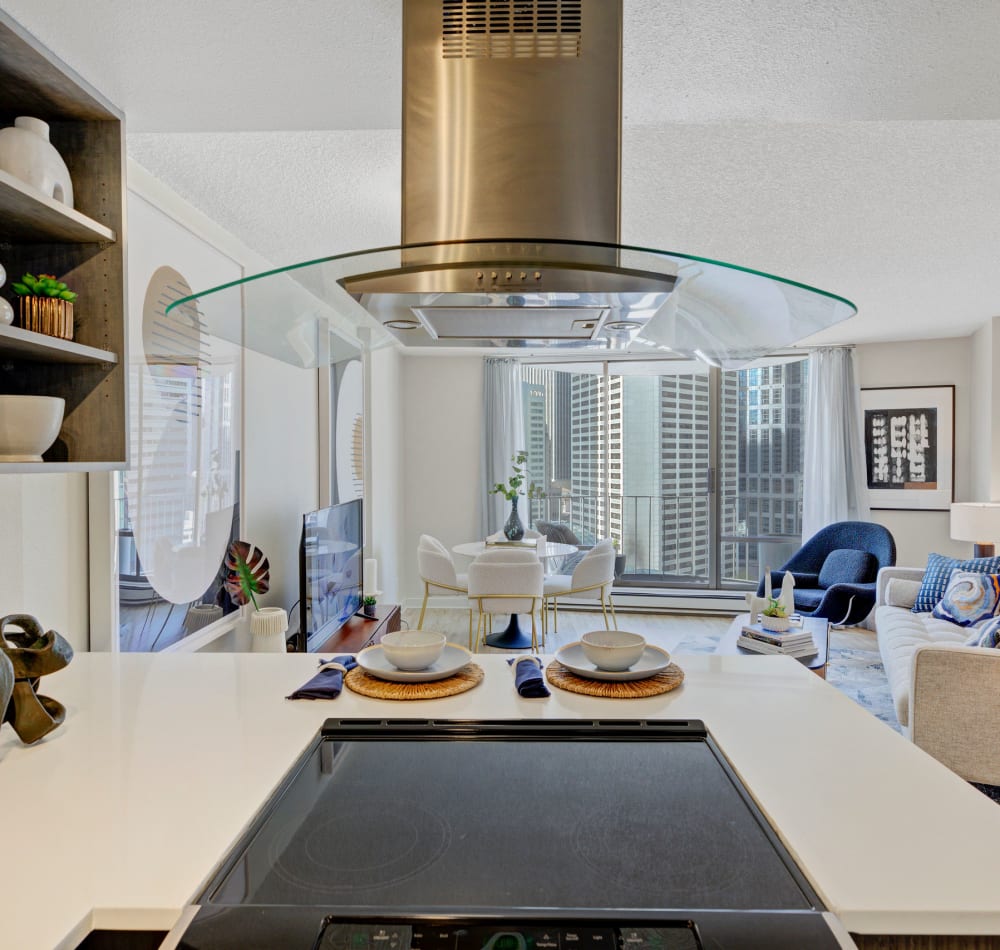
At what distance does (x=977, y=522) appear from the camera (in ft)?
15.4

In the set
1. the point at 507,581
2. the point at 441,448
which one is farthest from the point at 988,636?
the point at 441,448

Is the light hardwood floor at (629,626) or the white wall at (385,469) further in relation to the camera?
the light hardwood floor at (629,626)

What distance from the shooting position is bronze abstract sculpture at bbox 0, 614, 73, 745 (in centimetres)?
120

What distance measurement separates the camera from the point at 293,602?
354 centimetres

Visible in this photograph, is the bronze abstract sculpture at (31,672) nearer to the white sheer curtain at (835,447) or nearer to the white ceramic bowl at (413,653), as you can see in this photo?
the white ceramic bowl at (413,653)

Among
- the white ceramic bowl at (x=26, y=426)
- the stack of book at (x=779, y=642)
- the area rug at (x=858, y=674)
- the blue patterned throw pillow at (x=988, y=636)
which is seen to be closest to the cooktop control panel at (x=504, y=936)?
the white ceramic bowl at (x=26, y=426)

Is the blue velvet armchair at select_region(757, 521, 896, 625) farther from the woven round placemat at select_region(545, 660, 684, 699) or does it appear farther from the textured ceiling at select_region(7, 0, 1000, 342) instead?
the woven round placemat at select_region(545, 660, 684, 699)

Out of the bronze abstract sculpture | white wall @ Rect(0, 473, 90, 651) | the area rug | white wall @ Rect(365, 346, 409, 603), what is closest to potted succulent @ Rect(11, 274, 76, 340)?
white wall @ Rect(0, 473, 90, 651)

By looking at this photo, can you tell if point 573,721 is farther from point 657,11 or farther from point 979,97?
point 979,97

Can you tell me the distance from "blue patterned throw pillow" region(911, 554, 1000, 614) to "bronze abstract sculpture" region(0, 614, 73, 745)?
4765 millimetres

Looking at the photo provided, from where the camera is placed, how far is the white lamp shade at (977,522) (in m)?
4.61

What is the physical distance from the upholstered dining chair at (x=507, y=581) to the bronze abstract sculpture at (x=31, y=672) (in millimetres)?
3315

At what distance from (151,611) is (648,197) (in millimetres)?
2406

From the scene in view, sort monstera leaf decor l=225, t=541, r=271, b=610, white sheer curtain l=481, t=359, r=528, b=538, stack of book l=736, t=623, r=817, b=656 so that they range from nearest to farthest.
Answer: monstera leaf decor l=225, t=541, r=271, b=610
stack of book l=736, t=623, r=817, b=656
white sheer curtain l=481, t=359, r=528, b=538
